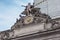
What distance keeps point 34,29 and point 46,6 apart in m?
3.08

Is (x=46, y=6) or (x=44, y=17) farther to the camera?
(x=46, y=6)

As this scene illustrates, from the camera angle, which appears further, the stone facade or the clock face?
the clock face

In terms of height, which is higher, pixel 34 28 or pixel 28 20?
pixel 28 20

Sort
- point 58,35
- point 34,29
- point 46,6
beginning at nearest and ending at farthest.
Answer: point 58,35
point 34,29
point 46,6

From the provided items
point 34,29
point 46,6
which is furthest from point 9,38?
point 46,6

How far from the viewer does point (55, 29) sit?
914 inches

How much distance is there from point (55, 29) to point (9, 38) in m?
4.32

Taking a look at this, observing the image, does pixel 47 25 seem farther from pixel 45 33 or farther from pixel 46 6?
pixel 46 6

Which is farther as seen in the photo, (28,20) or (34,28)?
(28,20)

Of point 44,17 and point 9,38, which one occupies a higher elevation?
point 44,17

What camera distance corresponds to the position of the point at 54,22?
2358 cm

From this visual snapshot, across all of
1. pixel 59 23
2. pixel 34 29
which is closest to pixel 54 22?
pixel 59 23

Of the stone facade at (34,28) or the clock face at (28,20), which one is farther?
the clock face at (28,20)

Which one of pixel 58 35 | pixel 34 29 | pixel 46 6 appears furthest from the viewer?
pixel 46 6
